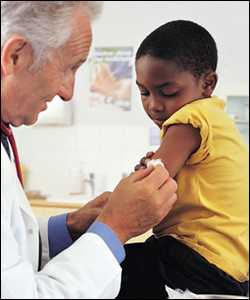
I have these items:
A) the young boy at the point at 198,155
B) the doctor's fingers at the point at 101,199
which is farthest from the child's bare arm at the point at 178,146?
the doctor's fingers at the point at 101,199

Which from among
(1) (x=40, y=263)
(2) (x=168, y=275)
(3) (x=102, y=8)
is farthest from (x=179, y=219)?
(3) (x=102, y=8)

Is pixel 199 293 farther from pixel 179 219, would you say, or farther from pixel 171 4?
pixel 171 4

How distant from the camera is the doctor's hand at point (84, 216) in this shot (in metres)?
0.83

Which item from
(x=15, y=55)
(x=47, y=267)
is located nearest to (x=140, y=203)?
(x=47, y=267)

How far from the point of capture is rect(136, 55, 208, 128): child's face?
2.24 feet

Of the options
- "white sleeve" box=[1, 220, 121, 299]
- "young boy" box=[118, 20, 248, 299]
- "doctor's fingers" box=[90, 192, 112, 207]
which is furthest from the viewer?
"doctor's fingers" box=[90, 192, 112, 207]

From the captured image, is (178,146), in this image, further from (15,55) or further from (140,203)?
(15,55)

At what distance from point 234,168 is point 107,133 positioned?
210 mm

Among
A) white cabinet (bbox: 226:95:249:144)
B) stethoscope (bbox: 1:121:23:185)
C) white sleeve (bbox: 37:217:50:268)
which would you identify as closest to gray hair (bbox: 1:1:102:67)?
stethoscope (bbox: 1:121:23:185)

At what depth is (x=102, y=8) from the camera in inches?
25.0

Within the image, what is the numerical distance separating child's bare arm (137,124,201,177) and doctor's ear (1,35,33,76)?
0.76ft

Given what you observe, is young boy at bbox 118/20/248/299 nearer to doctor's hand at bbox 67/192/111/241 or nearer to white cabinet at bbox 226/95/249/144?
white cabinet at bbox 226/95/249/144

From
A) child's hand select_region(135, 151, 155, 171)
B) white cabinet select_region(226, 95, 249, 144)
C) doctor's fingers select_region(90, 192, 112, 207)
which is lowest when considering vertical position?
doctor's fingers select_region(90, 192, 112, 207)

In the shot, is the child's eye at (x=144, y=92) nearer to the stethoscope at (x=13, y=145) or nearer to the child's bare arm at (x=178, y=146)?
the child's bare arm at (x=178, y=146)
